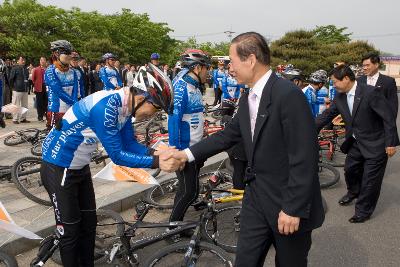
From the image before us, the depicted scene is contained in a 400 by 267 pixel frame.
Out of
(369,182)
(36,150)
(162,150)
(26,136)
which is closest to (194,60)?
(162,150)

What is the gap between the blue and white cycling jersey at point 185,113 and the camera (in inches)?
166

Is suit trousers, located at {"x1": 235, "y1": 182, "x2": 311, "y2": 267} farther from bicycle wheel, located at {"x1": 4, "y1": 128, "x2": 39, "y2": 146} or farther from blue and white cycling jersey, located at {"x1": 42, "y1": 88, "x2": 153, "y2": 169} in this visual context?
bicycle wheel, located at {"x1": 4, "y1": 128, "x2": 39, "y2": 146}

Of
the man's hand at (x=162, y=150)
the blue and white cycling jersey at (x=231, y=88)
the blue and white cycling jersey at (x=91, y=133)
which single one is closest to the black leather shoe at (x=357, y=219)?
the man's hand at (x=162, y=150)

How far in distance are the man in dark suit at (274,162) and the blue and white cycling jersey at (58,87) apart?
5.02 meters

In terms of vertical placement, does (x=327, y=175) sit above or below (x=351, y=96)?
below

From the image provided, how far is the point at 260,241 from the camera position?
249 cm

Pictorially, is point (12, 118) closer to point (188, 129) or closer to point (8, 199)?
point (8, 199)

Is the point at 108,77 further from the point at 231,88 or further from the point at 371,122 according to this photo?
the point at 371,122

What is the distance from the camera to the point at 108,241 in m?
3.58

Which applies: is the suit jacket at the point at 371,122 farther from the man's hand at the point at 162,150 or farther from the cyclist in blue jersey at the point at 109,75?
the cyclist in blue jersey at the point at 109,75

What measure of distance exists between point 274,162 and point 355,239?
2842 millimetres

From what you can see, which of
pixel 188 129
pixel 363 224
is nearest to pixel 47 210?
pixel 188 129

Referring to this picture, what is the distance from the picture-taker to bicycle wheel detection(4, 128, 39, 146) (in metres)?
8.05

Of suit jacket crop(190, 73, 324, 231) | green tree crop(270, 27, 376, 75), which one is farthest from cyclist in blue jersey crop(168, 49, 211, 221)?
green tree crop(270, 27, 376, 75)
